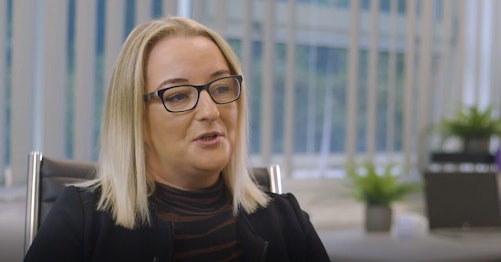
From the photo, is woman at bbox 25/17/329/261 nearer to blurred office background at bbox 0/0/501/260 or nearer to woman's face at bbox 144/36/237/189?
woman's face at bbox 144/36/237/189

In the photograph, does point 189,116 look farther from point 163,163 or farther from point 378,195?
point 378,195

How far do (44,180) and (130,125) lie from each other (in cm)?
44

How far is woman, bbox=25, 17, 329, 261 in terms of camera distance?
116cm

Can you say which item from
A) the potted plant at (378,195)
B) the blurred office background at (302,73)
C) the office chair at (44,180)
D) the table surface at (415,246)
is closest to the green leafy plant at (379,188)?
the potted plant at (378,195)

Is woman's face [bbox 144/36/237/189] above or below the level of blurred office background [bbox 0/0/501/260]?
below

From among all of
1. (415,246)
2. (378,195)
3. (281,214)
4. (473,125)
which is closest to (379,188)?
(378,195)

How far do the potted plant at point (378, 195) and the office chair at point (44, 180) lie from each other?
192 cm

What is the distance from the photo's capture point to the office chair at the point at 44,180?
1.47 meters

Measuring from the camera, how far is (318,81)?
3.66m

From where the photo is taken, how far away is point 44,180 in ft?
4.99

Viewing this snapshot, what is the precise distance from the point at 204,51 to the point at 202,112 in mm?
110

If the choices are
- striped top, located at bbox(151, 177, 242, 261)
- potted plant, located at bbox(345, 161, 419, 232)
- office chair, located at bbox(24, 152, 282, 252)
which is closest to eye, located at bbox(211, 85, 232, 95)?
striped top, located at bbox(151, 177, 242, 261)

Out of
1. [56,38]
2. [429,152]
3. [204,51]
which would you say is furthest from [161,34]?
[429,152]

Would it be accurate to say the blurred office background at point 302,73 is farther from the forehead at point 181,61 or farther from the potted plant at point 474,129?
the forehead at point 181,61
